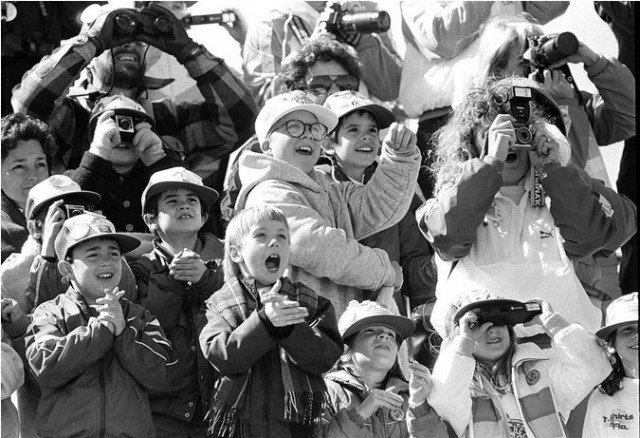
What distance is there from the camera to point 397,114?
874 centimetres

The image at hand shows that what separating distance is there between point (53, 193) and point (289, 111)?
3.63 ft

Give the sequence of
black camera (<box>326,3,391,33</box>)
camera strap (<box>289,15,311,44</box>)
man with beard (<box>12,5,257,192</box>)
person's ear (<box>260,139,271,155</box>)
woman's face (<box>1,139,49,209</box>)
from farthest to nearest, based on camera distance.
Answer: camera strap (<box>289,15,311,44</box>) → black camera (<box>326,3,391,33</box>) → man with beard (<box>12,5,257,192</box>) → woman's face (<box>1,139,49,209</box>) → person's ear (<box>260,139,271,155</box>)

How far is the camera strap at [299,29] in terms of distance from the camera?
29.2 feet

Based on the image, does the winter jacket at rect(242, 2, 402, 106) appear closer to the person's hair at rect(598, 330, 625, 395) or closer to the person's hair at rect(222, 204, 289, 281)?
the person's hair at rect(222, 204, 289, 281)

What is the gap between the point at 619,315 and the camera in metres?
6.30

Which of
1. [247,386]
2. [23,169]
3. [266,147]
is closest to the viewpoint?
[247,386]

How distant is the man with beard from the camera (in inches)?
318

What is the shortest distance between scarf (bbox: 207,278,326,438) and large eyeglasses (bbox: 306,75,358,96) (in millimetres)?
2271

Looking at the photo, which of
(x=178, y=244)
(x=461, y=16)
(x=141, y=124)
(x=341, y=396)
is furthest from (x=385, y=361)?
(x=461, y=16)

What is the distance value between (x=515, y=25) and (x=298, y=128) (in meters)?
1.44

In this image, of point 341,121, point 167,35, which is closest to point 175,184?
point 341,121

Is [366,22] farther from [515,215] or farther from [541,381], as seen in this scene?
[541,381]

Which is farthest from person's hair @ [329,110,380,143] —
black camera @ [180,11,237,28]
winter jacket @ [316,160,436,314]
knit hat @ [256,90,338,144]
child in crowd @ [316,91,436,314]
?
black camera @ [180,11,237,28]

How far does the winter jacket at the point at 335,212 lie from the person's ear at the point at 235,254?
430mm
